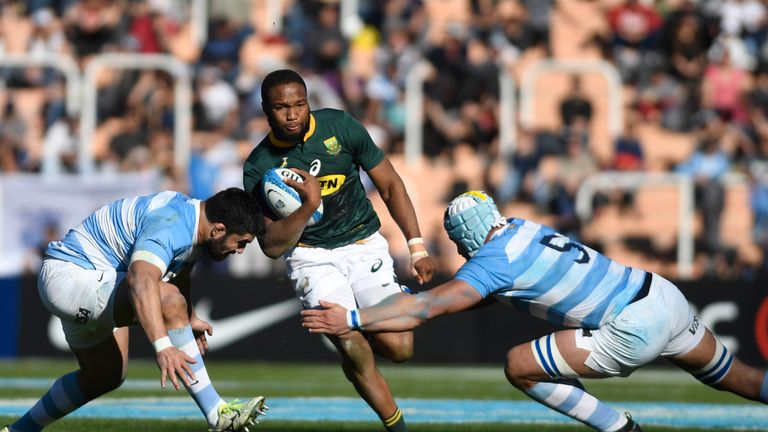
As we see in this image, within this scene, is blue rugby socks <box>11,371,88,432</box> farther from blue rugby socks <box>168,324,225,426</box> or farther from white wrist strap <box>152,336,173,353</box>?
white wrist strap <box>152,336,173,353</box>

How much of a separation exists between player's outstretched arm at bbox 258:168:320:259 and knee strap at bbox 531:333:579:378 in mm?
1697

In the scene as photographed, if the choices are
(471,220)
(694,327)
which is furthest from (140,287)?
(694,327)

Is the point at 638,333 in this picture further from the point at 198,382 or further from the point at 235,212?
the point at 198,382

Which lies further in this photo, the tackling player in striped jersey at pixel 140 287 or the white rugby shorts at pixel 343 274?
the white rugby shorts at pixel 343 274

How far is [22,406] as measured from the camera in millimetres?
11109

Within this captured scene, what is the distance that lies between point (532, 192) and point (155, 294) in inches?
454

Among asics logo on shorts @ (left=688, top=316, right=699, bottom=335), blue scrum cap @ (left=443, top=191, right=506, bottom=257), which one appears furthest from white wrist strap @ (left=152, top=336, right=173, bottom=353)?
asics logo on shorts @ (left=688, top=316, right=699, bottom=335)

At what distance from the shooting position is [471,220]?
816 cm

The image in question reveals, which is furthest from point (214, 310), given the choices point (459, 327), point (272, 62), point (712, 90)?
point (712, 90)

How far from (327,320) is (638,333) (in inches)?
72.9

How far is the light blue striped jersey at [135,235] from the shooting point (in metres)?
7.99

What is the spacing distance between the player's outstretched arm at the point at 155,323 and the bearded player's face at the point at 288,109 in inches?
71.6

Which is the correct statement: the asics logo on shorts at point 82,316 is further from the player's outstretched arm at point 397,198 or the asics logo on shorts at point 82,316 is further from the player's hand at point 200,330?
the player's outstretched arm at point 397,198

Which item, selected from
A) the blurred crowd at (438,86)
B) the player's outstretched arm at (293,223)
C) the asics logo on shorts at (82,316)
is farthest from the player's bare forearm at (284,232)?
the blurred crowd at (438,86)
